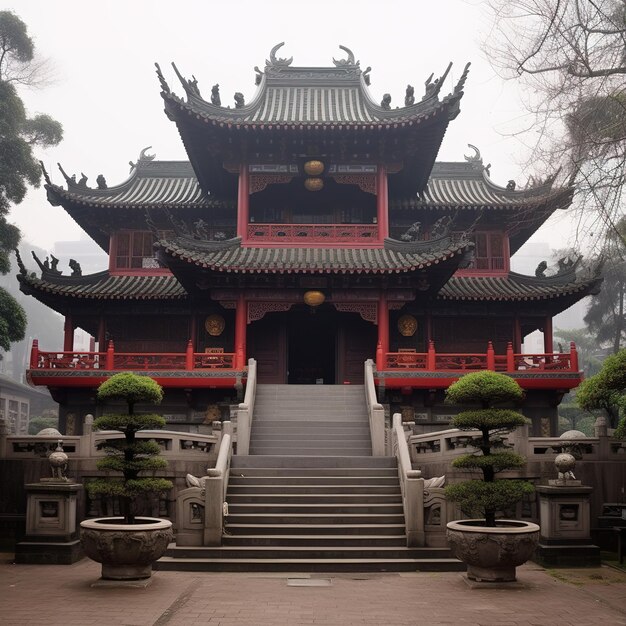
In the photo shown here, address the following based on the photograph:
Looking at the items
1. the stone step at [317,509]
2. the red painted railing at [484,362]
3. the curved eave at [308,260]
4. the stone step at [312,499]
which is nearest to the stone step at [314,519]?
the stone step at [317,509]

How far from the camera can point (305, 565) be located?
12070mm

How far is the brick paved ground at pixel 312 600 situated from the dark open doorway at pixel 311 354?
559 inches

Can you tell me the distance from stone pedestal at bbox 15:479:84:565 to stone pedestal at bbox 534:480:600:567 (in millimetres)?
8255

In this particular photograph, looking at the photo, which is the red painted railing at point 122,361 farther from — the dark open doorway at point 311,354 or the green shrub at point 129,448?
the green shrub at point 129,448

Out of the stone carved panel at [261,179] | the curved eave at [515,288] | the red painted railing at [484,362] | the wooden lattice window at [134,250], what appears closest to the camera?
the red painted railing at [484,362]

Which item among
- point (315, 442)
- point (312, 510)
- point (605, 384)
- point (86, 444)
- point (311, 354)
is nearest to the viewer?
point (605, 384)

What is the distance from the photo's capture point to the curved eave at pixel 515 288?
22719 mm

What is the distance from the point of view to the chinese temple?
21406mm

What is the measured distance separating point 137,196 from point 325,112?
7.62 m

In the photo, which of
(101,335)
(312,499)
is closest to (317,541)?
(312,499)

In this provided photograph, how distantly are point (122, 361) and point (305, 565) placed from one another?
38.8 feet

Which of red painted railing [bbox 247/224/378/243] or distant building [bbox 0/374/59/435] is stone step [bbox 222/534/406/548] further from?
distant building [bbox 0/374/59/435]

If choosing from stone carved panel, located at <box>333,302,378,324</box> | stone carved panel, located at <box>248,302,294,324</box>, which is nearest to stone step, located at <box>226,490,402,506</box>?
stone carved panel, located at <box>333,302,378,324</box>

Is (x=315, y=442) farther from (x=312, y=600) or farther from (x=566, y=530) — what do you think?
(x=312, y=600)
